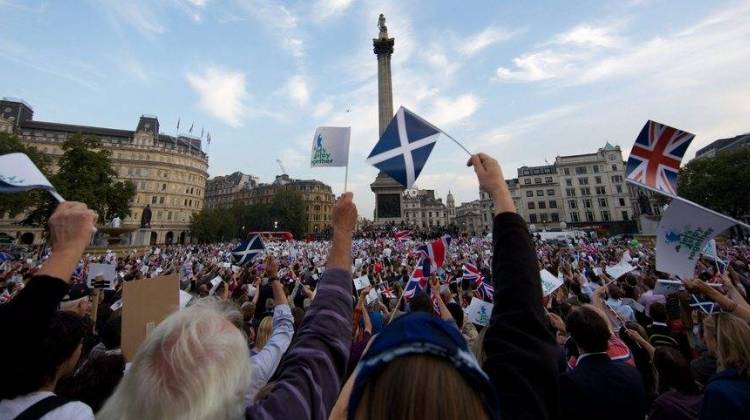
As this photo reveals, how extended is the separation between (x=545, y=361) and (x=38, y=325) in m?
2.03

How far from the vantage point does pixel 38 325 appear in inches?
53.7

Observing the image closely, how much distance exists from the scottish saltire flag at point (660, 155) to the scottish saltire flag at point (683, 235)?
110 cm

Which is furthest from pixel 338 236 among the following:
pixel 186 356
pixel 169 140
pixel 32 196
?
pixel 169 140

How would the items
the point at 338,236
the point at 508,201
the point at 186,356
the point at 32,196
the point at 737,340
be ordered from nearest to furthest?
the point at 186,356 < the point at 508,201 < the point at 338,236 < the point at 737,340 < the point at 32,196

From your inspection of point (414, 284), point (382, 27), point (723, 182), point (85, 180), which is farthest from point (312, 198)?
point (414, 284)

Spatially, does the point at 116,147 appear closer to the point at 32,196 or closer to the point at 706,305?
the point at 32,196

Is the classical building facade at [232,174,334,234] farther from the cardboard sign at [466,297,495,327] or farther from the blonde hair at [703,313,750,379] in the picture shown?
the blonde hair at [703,313,750,379]

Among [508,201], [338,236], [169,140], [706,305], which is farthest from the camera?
[169,140]

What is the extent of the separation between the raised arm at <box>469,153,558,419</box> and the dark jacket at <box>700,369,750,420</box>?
186cm

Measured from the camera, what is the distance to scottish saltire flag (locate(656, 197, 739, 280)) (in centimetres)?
437

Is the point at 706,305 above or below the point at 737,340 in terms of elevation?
below

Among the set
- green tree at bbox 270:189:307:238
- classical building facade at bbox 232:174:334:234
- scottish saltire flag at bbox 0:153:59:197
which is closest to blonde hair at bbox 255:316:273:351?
scottish saltire flag at bbox 0:153:59:197

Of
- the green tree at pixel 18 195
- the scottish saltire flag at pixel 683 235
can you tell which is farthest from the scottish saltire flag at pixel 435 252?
the green tree at pixel 18 195

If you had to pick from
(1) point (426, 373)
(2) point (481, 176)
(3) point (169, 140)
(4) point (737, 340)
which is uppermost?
(3) point (169, 140)
